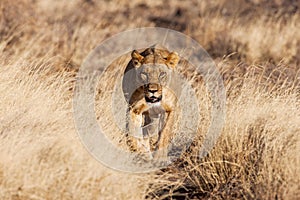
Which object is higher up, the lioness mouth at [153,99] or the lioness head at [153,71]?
the lioness head at [153,71]

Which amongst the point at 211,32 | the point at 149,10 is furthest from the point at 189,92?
the point at 149,10

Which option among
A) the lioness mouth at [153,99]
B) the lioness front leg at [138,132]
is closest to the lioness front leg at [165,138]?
the lioness front leg at [138,132]

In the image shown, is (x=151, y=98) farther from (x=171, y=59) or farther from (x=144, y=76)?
→ (x=171, y=59)

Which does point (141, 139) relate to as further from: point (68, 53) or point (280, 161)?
point (68, 53)

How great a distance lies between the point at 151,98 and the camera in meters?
6.34

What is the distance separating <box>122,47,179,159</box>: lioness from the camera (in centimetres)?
636

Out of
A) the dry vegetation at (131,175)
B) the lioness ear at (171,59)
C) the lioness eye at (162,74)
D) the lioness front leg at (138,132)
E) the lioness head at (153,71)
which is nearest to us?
the dry vegetation at (131,175)

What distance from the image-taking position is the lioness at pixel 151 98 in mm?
6355

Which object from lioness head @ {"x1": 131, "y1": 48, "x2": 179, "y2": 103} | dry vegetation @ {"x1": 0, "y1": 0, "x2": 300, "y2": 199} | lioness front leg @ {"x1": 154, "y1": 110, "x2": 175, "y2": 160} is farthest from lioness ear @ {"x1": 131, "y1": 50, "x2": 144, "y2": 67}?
dry vegetation @ {"x1": 0, "y1": 0, "x2": 300, "y2": 199}

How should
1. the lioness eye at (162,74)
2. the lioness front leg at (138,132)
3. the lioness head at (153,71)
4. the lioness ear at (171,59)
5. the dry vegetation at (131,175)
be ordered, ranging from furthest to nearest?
the lioness ear at (171,59) < the lioness eye at (162,74) < the lioness head at (153,71) < the lioness front leg at (138,132) < the dry vegetation at (131,175)

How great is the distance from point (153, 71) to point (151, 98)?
0.91 ft

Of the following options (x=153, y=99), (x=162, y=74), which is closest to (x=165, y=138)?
(x=153, y=99)

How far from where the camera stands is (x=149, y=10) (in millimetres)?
16859

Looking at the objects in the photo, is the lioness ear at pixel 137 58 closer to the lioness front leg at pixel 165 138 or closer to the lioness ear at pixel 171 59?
the lioness ear at pixel 171 59
